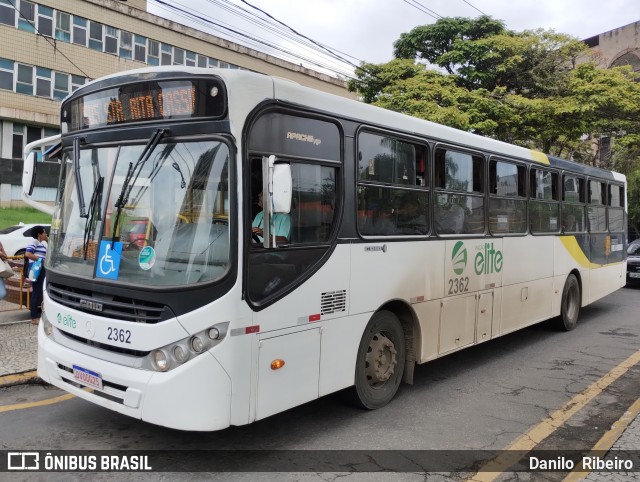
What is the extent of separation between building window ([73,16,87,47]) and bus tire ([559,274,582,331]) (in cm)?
2759

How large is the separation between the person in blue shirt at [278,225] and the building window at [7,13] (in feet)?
92.7

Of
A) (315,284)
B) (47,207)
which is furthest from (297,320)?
(47,207)

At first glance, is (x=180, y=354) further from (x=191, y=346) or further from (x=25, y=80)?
(x=25, y=80)

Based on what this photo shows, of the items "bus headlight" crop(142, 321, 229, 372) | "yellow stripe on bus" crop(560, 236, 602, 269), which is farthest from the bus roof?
"yellow stripe on bus" crop(560, 236, 602, 269)

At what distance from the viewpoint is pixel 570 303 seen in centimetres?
991

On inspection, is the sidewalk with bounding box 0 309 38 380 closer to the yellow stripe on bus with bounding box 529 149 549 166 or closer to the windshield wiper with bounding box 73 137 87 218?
the windshield wiper with bounding box 73 137 87 218

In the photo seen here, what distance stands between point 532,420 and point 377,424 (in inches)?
59.7

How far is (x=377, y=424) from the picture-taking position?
5004 mm

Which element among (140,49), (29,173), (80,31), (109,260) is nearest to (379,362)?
(109,260)

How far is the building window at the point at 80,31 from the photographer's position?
2821 centimetres

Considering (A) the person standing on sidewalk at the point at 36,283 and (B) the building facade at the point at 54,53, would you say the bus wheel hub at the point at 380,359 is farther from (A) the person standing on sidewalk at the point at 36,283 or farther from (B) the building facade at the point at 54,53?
(B) the building facade at the point at 54,53

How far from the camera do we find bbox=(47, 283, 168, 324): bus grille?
385 cm

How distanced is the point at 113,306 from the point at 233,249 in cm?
103

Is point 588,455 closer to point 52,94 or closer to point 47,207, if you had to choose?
point 47,207
